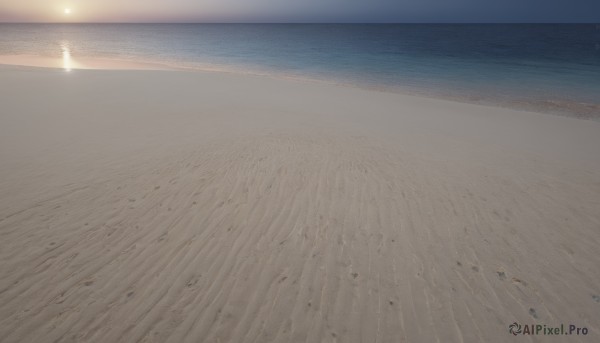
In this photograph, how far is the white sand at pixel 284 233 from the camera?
317 cm

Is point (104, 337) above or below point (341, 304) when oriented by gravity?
below

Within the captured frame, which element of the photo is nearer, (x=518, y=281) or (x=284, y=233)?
(x=518, y=281)

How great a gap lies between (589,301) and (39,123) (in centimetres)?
1324

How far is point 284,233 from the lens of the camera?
448 centimetres

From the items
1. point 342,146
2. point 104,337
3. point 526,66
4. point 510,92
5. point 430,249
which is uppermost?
point 526,66

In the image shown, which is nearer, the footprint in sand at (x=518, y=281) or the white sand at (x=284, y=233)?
the white sand at (x=284, y=233)

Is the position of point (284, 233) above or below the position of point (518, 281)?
below

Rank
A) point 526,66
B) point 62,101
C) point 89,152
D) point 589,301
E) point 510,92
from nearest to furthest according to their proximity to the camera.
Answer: point 589,301 < point 89,152 < point 62,101 < point 510,92 < point 526,66

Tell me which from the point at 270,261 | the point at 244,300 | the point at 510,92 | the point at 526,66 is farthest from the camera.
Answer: the point at 526,66

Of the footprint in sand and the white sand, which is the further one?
the footprint in sand

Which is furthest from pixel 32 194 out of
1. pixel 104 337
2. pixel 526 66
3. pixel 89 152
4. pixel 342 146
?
pixel 526 66

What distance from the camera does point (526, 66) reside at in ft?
98.5

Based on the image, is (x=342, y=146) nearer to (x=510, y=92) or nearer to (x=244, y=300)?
(x=244, y=300)

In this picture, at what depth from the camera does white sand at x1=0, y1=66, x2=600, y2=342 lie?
3.17m
